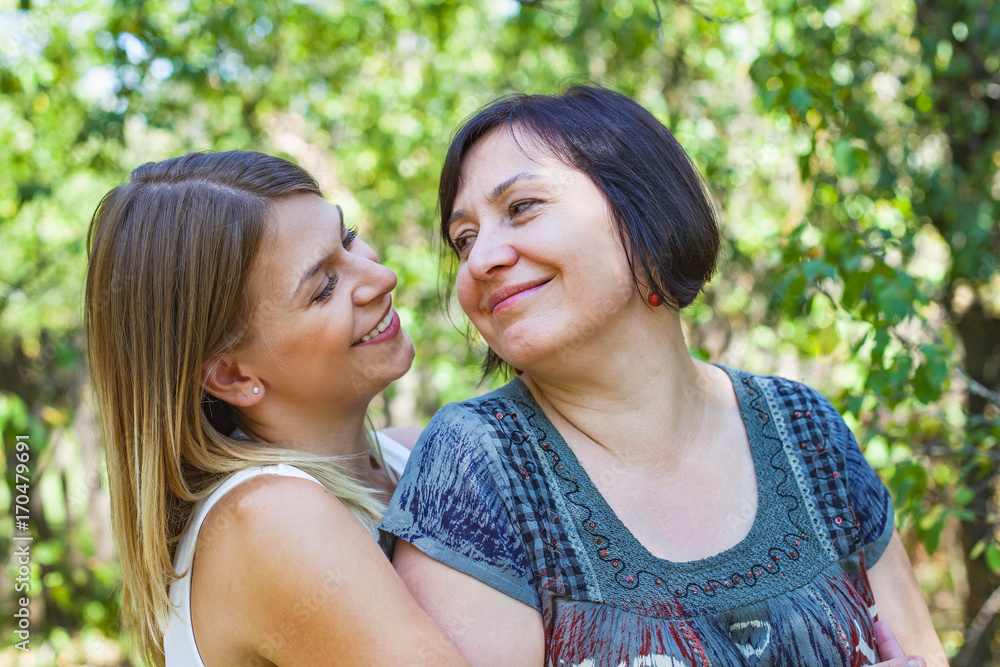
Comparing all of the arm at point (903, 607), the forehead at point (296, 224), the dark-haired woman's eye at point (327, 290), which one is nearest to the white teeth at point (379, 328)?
the dark-haired woman's eye at point (327, 290)

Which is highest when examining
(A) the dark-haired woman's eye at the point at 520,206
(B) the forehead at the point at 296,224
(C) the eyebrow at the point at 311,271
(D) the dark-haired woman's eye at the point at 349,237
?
(A) the dark-haired woman's eye at the point at 520,206

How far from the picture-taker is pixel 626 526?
1.52 metres

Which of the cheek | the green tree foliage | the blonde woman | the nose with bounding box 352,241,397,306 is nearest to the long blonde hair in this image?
the blonde woman

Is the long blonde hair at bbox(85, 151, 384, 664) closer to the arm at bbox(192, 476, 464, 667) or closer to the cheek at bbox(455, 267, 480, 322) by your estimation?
the arm at bbox(192, 476, 464, 667)

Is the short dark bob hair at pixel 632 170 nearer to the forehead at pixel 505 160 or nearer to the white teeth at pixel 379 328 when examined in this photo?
the forehead at pixel 505 160

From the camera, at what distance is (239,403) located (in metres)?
1.90

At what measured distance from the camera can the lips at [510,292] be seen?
1.56 metres

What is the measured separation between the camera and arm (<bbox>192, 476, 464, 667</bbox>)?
1392mm

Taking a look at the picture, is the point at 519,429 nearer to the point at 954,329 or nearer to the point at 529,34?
the point at 954,329

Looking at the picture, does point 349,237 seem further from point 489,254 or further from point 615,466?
point 615,466

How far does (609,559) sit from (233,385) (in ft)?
3.22

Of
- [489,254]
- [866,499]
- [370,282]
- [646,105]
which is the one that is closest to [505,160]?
[489,254]

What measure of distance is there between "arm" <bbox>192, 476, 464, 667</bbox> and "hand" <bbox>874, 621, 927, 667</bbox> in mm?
850

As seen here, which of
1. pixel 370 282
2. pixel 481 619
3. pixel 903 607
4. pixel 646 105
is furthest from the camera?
pixel 646 105
